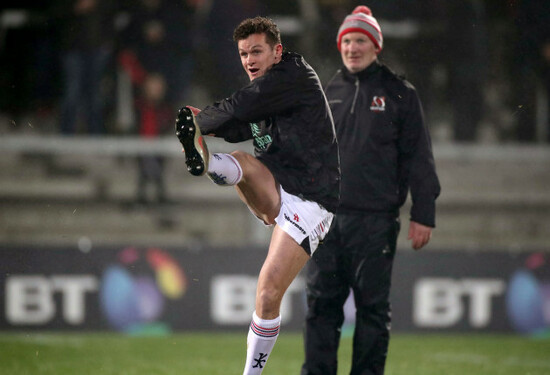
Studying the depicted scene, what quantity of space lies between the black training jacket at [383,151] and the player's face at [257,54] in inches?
28.9

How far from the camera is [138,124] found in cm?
900

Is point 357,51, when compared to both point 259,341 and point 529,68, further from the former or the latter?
point 529,68

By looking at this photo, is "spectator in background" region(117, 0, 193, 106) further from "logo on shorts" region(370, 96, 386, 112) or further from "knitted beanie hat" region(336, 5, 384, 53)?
"logo on shorts" region(370, 96, 386, 112)

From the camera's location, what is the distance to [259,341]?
4684 millimetres

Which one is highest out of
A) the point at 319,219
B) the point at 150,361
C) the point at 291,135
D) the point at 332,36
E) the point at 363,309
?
the point at 332,36

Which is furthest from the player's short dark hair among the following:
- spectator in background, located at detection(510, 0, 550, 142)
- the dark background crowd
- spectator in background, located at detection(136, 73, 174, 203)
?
spectator in background, located at detection(510, 0, 550, 142)

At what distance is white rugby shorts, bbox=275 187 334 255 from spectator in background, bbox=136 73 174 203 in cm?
419

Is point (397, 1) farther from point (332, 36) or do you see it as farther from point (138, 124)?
point (138, 124)

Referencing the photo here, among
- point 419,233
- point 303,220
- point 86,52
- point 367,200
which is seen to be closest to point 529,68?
point 86,52

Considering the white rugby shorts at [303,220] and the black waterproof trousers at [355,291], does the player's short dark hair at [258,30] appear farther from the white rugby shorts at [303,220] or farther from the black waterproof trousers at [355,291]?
the black waterproof trousers at [355,291]

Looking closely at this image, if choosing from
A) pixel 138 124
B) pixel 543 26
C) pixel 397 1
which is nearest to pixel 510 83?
pixel 543 26

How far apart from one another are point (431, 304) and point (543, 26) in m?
3.14

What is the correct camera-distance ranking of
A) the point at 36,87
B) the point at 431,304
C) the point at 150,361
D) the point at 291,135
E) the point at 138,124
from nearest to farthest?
the point at 291,135
the point at 150,361
the point at 431,304
the point at 138,124
the point at 36,87

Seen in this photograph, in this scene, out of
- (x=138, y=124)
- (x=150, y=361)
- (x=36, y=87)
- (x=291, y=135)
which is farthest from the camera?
(x=36, y=87)
